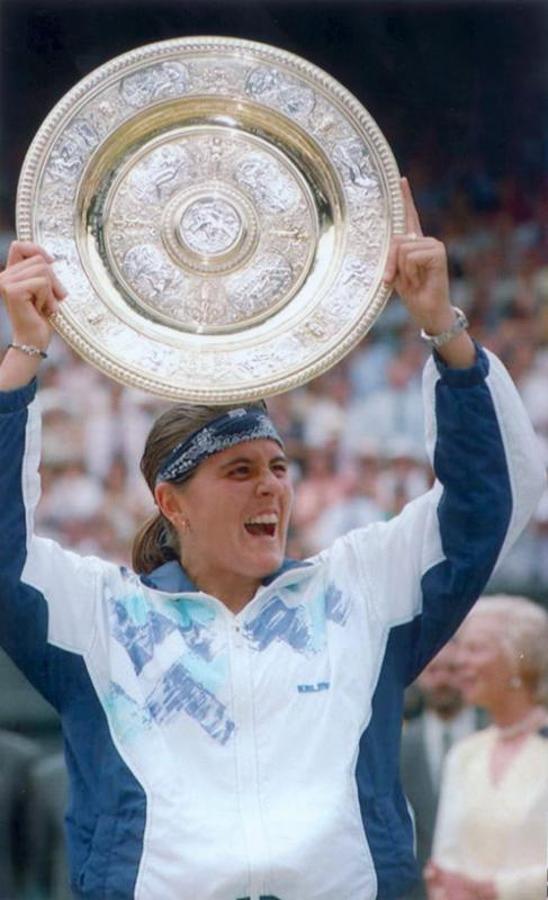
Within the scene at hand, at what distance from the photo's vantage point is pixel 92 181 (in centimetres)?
344

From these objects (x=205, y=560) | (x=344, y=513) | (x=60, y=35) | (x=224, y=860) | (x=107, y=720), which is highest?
(x=60, y=35)

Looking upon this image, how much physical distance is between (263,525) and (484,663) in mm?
1418

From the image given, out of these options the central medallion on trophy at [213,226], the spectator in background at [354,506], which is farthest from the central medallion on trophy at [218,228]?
the spectator in background at [354,506]

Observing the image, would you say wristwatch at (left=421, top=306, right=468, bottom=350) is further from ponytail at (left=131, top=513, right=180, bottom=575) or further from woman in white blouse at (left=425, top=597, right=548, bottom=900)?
woman in white blouse at (left=425, top=597, right=548, bottom=900)

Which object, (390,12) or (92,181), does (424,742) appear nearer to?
(92,181)

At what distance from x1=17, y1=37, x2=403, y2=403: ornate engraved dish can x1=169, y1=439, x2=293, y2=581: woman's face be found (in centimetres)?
17

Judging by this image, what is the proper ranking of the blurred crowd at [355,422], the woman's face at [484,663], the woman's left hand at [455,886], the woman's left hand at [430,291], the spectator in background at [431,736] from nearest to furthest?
1. the woman's left hand at [430,291]
2. the woman's left hand at [455,886]
3. the woman's face at [484,663]
4. the spectator in background at [431,736]
5. the blurred crowd at [355,422]

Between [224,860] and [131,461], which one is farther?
[131,461]

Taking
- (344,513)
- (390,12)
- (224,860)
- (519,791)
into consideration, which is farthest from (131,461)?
(224,860)

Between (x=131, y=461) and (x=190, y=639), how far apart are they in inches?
157

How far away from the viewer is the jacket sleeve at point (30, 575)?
3178 millimetres

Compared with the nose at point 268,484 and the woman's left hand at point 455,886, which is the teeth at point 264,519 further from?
the woman's left hand at point 455,886

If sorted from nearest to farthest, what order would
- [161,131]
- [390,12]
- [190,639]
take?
[190,639] → [161,131] → [390,12]

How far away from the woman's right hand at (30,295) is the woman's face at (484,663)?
5.67ft
